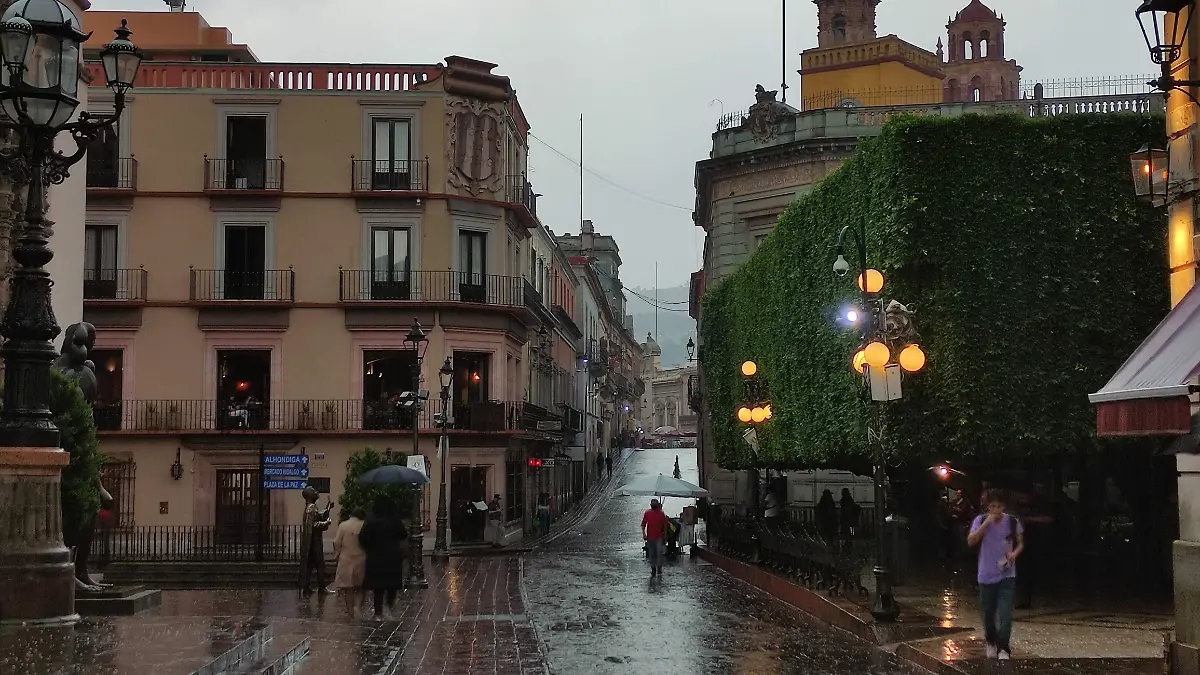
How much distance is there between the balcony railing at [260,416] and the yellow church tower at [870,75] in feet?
66.4

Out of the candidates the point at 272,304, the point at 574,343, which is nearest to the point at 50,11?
the point at 272,304

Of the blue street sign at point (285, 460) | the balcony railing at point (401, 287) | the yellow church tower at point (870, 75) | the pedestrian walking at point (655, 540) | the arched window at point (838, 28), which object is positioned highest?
the arched window at point (838, 28)

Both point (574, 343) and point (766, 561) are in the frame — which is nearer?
point (766, 561)

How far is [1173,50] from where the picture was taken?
48.2 ft

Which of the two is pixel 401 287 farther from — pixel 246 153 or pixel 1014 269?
pixel 1014 269

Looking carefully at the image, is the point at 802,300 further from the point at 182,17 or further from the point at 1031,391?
the point at 182,17

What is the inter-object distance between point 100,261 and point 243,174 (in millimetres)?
5063

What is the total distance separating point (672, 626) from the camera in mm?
19703

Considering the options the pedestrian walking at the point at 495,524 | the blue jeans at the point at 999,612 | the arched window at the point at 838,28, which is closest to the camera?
the blue jeans at the point at 999,612

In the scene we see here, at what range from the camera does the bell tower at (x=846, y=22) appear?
61062 millimetres

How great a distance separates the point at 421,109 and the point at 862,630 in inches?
1113

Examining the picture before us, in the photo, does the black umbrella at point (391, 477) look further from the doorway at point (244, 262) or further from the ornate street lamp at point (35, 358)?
the doorway at point (244, 262)

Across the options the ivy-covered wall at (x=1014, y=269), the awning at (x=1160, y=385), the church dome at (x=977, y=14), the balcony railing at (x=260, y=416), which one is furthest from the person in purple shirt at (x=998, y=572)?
the church dome at (x=977, y=14)

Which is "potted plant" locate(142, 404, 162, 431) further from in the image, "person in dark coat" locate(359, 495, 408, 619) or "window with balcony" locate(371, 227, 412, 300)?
"person in dark coat" locate(359, 495, 408, 619)
